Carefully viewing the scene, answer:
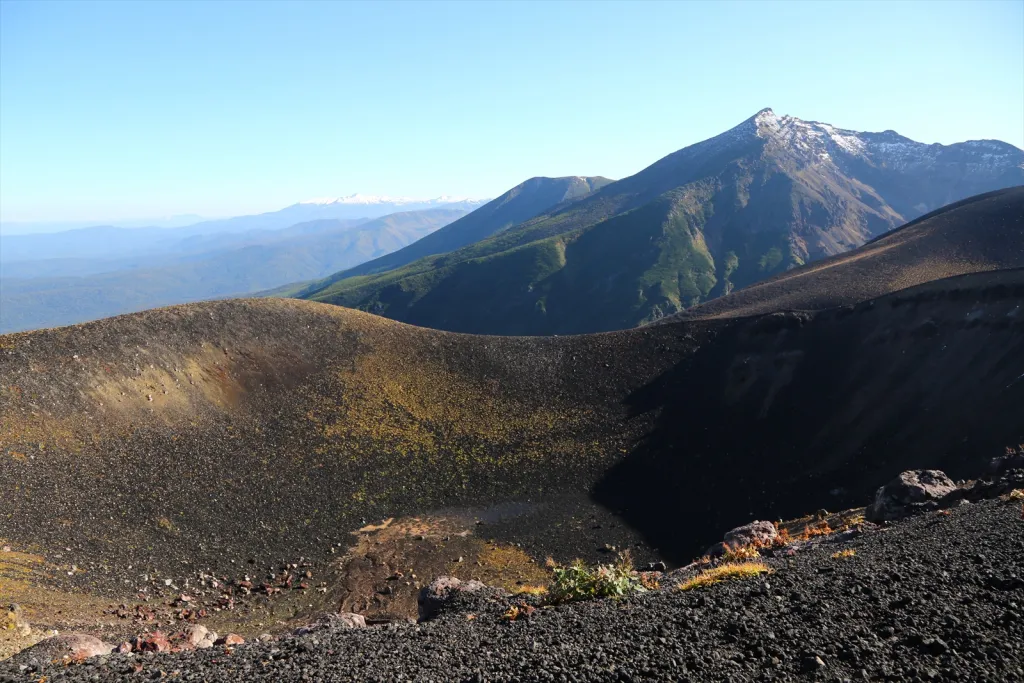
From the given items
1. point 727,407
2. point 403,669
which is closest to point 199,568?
point 403,669

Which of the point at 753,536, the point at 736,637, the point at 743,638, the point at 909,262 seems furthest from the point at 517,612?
the point at 909,262

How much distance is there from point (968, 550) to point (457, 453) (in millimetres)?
37519

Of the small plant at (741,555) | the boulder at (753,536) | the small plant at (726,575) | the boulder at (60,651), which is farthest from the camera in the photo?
the boulder at (753,536)

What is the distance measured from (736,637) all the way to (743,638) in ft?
0.52

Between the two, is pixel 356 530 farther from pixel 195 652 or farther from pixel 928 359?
pixel 928 359

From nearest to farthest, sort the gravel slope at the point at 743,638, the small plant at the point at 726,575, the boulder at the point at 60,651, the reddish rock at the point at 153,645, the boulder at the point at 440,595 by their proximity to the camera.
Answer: the gravel slope at the point at 743,638, the boulder at the point at 60,651, the reddish rock at the point at 153,645, the small plant at the point at 726,575, the boulder at the point at 440,595

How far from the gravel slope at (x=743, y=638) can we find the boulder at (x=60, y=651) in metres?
0.75

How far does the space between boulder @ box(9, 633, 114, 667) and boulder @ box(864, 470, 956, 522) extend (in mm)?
29040

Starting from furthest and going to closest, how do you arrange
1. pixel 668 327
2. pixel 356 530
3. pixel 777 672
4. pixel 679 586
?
pixel 668 327, pixel 356 530, pixel 679 586, pixel 777 672

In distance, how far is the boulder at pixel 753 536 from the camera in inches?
963

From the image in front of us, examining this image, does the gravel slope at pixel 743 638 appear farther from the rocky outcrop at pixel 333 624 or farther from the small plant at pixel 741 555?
the small plant at pixel 741 555

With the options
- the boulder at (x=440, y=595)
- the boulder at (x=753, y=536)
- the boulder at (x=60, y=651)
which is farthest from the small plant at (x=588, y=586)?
the boulder at (x=60, y=651)

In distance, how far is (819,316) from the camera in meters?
60.1

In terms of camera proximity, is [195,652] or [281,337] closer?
[195,652]
